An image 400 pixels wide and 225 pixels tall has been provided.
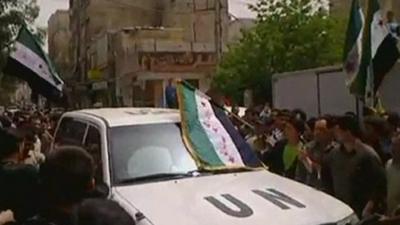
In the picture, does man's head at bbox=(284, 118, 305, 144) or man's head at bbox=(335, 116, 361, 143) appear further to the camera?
man's head at bbox=(284, 118, 305, 144)

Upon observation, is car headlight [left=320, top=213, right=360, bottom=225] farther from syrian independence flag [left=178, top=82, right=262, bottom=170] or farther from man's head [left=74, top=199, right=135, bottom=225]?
man's head [left=74, top=199, right=135, bottom=225]

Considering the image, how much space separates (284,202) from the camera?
6277 mm

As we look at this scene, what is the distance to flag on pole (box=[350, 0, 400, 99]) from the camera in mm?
9953

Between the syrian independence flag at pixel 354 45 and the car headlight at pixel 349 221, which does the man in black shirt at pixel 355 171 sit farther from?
the syrian independence flag at pixel 354 45

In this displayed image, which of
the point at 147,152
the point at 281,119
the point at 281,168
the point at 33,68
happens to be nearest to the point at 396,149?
the point at 147,152

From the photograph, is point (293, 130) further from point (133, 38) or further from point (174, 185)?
point (133, 38)

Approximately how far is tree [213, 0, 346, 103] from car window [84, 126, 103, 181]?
2255 cm

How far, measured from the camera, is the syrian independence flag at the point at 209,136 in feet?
23.4

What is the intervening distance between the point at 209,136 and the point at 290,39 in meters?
23.5

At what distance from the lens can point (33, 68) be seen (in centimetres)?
1232

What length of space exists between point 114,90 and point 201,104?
4709 cm

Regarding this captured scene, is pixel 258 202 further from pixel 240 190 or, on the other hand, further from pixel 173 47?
pixel 173 47

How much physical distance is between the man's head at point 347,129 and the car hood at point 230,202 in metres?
0.92

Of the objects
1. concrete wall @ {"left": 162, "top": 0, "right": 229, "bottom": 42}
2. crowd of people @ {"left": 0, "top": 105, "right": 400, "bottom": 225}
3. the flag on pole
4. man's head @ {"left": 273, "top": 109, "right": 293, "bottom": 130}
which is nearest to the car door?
crowd of people @ {"left": 0, "top": 105, "right": 400, "bottom": 225}
